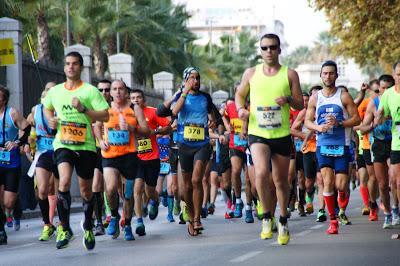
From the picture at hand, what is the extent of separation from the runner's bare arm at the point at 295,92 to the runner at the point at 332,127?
1.69 metres

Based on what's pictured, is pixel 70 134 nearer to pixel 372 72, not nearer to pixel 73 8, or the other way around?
pixel 73 8

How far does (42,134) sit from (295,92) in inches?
136

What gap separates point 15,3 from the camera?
1118 inches

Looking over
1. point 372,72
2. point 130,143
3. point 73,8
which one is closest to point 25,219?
point 130,143

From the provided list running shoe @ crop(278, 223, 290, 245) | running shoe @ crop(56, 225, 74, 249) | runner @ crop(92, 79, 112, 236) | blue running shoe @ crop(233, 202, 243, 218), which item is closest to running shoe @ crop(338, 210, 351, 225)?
blue running shoe @ crop(233, 202, 243, 218)

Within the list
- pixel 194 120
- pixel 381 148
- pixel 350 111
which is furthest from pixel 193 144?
pixel 381 148

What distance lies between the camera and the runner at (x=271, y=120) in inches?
471

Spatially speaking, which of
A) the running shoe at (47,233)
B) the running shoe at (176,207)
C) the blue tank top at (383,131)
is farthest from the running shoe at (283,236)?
the running shoe at (176,207)

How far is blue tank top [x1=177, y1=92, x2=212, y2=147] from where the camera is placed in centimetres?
1409

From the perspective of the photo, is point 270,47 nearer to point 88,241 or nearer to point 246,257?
point 246,257

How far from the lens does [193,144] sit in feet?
46.2

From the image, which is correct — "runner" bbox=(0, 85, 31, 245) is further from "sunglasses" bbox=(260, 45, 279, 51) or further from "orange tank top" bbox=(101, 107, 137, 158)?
"sunglasses" bbox=(260, 45, 279, 51)

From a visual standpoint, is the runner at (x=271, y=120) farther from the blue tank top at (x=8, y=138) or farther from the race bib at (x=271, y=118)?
the blue tank top at (x=8, y=138)

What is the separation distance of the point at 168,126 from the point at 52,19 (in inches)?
1115
